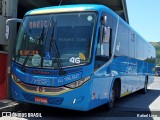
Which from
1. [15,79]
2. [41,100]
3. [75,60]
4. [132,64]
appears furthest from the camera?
[132,64]

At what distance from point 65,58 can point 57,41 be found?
0.57 m

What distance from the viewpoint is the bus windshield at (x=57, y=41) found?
26.5ft

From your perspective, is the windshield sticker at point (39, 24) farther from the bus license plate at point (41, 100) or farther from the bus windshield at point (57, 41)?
the bus license plate at point (41, 100)

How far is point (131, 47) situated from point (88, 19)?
5.14 metres

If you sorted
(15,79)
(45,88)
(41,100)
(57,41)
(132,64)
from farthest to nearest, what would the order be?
(132,64) → (15,79) → (57,41) → (41,100) → (45,88)

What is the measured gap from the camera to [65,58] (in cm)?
808

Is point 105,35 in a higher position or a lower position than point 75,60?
higher

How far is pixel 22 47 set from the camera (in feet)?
29.2

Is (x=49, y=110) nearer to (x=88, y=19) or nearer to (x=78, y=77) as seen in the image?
(x=78, y=77)

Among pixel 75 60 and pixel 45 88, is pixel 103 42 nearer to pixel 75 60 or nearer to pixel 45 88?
pixel 75 60

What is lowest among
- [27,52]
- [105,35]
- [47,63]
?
[47,63]

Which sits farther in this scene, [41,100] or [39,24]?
[39,24]

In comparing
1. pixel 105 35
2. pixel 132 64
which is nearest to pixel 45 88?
pixel 105 35

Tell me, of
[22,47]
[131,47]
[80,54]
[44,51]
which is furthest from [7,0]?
[131,47]
